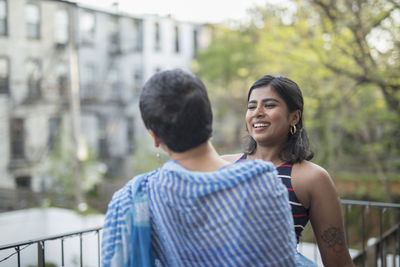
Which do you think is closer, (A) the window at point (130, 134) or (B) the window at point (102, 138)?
(B) the window at point (102, 138)

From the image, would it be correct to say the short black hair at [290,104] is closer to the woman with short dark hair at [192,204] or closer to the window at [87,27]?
the woman with short dark hair at [192,204]

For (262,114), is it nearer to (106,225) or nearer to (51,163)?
(106,225)

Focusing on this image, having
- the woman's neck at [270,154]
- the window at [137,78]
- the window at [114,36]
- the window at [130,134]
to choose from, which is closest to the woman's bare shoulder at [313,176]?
the woman's neck at [270,154]

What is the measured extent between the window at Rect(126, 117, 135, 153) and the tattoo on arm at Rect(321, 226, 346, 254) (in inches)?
783

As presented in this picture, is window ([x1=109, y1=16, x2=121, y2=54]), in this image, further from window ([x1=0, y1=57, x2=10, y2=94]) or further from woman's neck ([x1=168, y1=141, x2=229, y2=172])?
woman's neck ([x1=168, y1=141, x2=229, y2=172])

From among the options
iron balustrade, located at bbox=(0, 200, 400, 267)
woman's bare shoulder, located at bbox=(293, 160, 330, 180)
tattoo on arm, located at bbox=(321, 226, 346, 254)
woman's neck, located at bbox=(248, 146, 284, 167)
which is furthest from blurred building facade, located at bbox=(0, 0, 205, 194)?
tattoo on arm, located at bbox=(321, 226, 346, 254)

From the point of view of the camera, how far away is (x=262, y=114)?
6.05ft

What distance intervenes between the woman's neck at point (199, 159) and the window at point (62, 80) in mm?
18377

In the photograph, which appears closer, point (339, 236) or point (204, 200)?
point (204, 200)

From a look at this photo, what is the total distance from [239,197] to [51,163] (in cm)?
1724

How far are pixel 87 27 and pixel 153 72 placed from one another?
5.04m

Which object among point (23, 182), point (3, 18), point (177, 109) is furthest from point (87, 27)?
point (177, 109)

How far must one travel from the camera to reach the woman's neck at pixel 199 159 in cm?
120

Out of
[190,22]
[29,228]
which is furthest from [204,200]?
[190,22]
